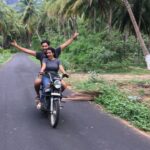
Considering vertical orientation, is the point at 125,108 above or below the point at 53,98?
below

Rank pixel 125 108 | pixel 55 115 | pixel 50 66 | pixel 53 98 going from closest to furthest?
pixel 55 115 → pixel 53 98 → pixel 50 66 → pixel 125 108

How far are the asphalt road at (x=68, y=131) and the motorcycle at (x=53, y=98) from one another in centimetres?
24

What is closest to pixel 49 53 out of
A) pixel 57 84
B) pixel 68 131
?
pixel 57 84

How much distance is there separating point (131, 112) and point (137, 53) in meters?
19.3

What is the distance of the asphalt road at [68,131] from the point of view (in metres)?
6.63

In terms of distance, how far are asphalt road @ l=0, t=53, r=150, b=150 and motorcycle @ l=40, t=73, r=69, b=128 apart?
0.79 feet

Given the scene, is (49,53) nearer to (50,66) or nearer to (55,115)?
(50,66)

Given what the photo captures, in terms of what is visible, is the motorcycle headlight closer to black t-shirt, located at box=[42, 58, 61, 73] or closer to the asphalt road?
black t-shirt, located at box=[42, 58, 61, 73]

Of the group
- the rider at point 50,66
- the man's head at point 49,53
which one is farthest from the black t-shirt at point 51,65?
the man's head at point 49,53

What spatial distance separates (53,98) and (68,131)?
2.77 feet

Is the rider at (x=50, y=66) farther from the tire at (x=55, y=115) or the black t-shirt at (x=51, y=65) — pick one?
the tire at (x=55, y=115)

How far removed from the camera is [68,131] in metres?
7.60

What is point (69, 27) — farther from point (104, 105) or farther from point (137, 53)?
point (104, 105)

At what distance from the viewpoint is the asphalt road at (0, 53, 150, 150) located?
6.63 metres
